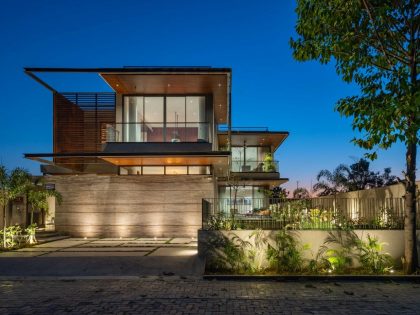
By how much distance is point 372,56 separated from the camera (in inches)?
375

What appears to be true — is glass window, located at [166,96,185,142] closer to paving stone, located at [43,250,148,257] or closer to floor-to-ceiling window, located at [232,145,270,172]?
paving stone, located at [43,250,148,257]

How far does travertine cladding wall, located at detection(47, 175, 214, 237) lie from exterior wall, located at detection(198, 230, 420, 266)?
7.96 m

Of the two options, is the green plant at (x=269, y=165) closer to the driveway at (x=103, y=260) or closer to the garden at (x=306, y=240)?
the driveway at (x=103, y=260)

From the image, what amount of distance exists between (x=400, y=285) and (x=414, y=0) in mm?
6402

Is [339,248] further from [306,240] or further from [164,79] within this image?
[164,79]

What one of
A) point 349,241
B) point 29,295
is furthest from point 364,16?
point 29,295

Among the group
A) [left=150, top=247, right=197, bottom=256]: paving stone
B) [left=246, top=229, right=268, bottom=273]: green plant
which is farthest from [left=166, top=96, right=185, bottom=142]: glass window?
[left=246, top=229, right=268, bottom=273]: green plant

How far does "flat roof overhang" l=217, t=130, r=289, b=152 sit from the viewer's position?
33.2 meters

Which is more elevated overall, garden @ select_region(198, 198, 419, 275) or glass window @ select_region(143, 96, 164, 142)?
glass window @ select_region(143, 96, 164, 142)

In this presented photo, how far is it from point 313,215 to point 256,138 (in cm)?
2454

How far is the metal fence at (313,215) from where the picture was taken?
1040 centimetres

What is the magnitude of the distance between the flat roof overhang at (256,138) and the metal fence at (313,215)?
829 inches

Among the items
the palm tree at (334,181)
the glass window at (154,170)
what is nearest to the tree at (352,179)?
Result: the palm tree at (334,181)

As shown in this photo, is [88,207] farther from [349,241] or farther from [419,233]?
[419,233]
